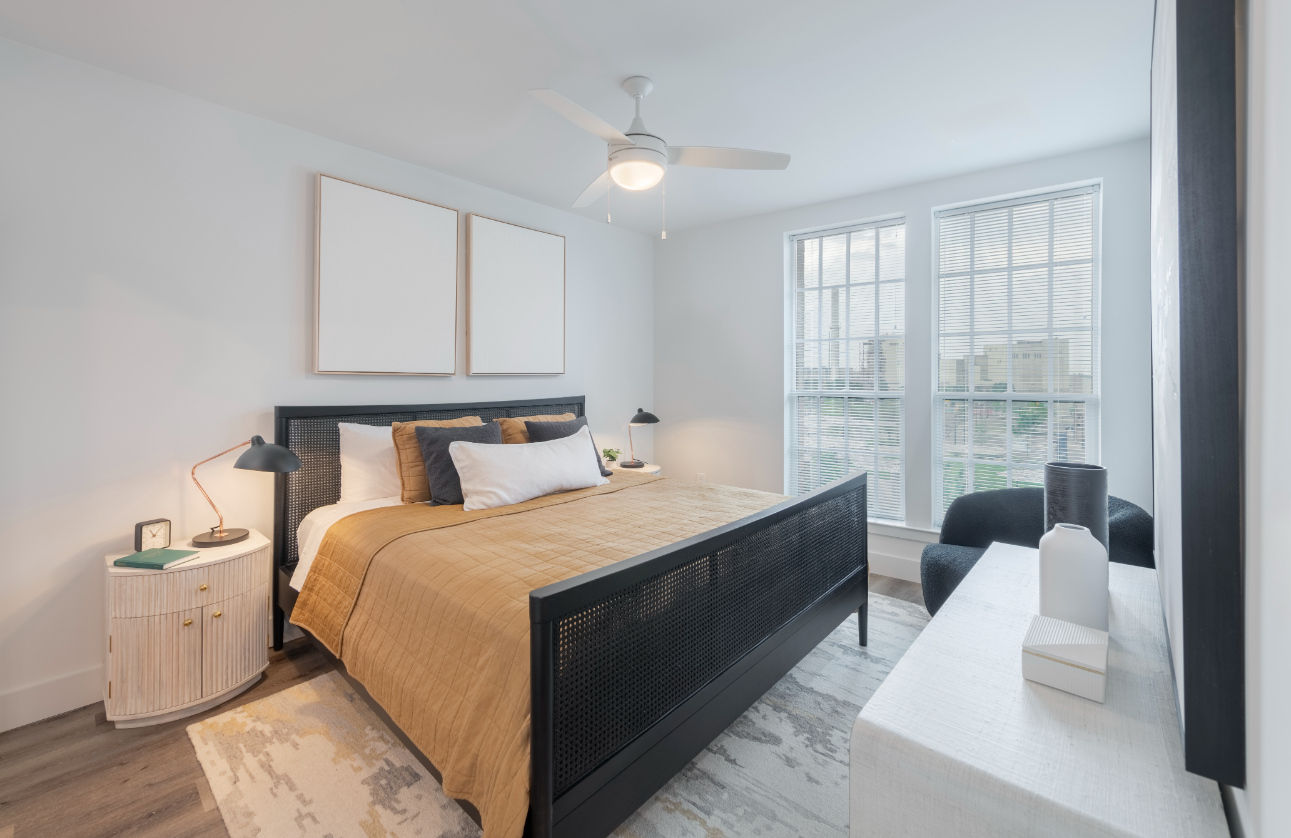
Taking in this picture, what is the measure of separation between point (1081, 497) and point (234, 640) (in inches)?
123

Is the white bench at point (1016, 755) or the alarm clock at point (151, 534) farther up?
the alarm clock at point (151, 534)

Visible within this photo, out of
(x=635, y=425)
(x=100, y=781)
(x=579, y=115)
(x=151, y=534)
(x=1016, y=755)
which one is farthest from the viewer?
(x=635, y=425)

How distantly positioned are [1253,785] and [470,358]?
11.9ft

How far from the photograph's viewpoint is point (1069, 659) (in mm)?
1128

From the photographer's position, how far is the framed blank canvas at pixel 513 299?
12.1 ft

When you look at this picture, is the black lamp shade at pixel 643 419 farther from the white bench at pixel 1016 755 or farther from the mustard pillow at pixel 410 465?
the white bench at pixel 1016 755

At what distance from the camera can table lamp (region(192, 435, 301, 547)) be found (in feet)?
7.86

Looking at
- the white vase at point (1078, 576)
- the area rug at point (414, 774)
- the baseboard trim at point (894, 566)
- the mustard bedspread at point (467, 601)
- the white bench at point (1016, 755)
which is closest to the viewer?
the white bench at point (1016, 755)

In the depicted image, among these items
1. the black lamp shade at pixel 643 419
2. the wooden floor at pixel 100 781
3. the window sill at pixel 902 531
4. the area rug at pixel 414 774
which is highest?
the black lamp shade at pixel 643 419

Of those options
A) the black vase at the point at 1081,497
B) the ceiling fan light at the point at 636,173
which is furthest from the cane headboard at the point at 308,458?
the black vase at the point at 1081,497

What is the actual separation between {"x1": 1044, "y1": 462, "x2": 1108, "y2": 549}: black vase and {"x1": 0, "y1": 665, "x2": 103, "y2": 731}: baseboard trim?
12.2 feet

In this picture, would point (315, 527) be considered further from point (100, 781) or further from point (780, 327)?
point (780, 327)

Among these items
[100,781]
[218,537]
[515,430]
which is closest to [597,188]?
[515,430]

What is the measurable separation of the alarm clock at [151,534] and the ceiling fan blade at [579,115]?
241cm
